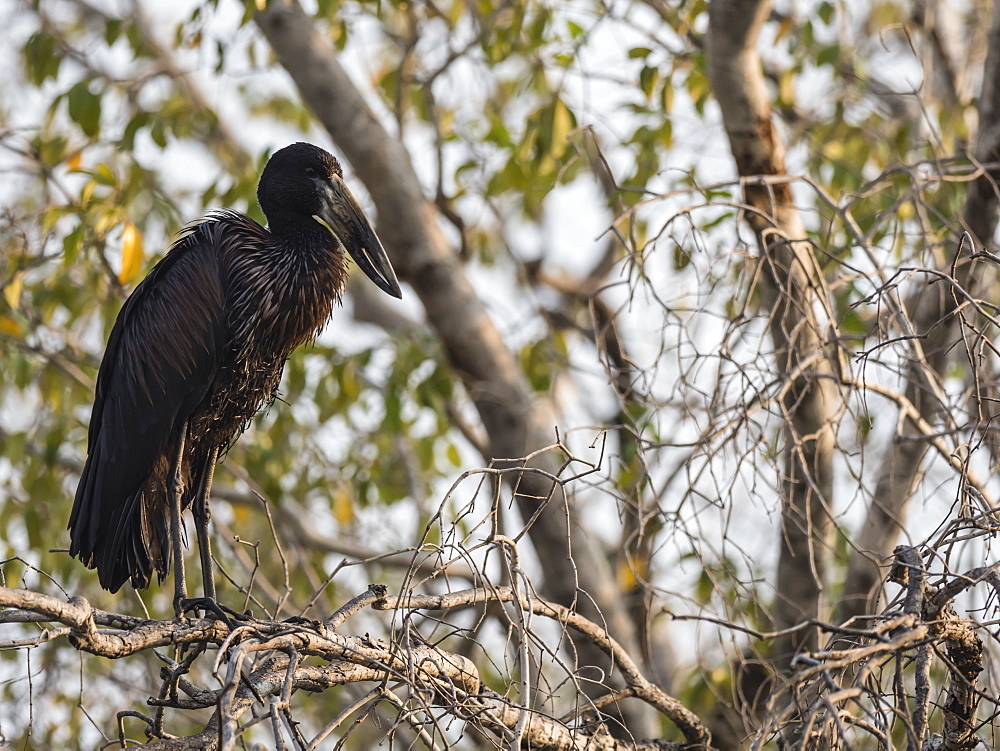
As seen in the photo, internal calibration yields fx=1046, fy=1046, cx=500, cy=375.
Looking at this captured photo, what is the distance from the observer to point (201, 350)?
297 centimetres

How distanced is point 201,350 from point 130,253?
125 centimetres

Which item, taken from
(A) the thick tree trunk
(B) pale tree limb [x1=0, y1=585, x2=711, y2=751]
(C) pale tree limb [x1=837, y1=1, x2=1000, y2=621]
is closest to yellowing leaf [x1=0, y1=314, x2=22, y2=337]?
(B) pale tree limb [x1=0, y1=585, x2=711, y2=751]

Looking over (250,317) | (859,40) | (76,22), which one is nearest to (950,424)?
(250,317)

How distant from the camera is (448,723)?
6.40 ft

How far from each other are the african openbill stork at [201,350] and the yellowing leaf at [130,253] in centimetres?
86

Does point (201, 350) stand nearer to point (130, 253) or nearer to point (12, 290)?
point (130, 253)

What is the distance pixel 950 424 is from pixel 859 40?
489 centimetres

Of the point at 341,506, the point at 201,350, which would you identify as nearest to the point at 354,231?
the point at 201,350

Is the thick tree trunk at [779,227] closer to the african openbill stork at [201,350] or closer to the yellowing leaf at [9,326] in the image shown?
the african openbill stork at [201,350]

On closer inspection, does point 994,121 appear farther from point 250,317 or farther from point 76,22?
point 76,22

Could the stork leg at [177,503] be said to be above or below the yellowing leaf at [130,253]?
below

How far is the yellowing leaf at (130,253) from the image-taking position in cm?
399

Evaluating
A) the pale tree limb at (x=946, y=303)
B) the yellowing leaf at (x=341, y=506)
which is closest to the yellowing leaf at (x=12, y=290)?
the yellowing leaf at (x=341, y=506)

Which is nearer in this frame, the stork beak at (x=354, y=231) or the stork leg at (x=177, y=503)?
the stork leg at (x=177, y=503)
